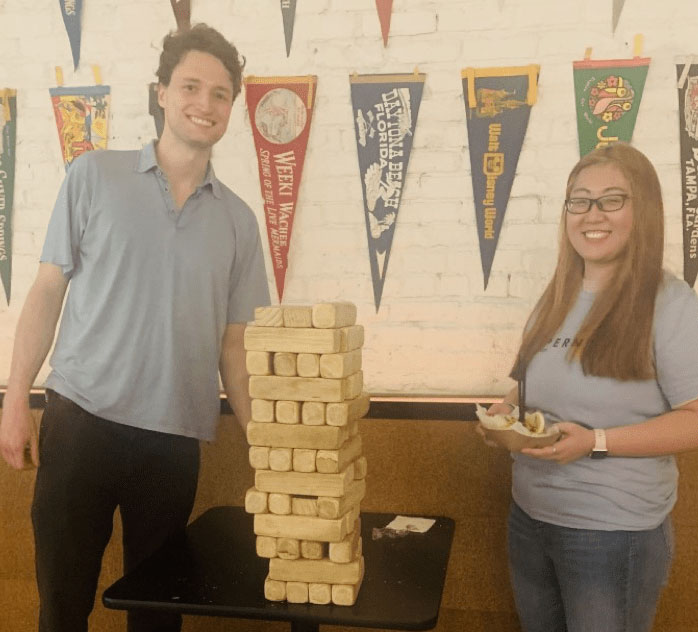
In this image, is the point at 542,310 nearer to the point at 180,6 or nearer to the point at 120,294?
the point at 120,294

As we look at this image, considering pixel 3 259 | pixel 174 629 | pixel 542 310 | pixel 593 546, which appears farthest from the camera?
pixel 3 259

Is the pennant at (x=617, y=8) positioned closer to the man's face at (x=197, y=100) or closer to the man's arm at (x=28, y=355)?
the man's face at (x=197, y=100)

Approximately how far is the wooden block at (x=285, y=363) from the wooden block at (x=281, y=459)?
0.51 ft

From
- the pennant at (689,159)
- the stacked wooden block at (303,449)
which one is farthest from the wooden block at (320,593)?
the pennant at (689,159)

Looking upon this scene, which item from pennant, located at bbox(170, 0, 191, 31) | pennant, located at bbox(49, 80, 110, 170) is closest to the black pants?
pennant, located at bbox(49, 80, 110, 170)

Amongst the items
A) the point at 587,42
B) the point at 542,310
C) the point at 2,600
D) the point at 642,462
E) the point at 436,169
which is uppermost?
the point at 587,42

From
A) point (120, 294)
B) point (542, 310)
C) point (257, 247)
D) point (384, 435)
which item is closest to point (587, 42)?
point (542, 310)

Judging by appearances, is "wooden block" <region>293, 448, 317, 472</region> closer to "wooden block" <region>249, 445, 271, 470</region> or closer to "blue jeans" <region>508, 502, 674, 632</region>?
"wooden block" <region>249, 445, 271, 470</region>

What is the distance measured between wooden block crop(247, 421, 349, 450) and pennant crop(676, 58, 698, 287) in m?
1.19

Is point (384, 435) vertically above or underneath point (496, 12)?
underneath

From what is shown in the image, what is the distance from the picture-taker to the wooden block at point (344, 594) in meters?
1.43

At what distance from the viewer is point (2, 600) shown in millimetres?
2398

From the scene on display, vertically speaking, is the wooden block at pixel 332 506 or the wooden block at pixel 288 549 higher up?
the wooden block at pixel 332 506

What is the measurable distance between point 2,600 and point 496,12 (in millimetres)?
2424
